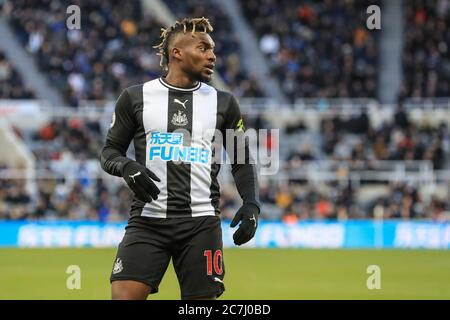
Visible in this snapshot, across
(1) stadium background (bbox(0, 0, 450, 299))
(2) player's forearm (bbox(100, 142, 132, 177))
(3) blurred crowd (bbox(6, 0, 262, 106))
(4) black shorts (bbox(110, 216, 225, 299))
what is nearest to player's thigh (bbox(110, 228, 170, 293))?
(4) black shorts (bbox(110, 216, 225, 299))

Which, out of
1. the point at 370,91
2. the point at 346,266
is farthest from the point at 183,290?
the point at 370,91

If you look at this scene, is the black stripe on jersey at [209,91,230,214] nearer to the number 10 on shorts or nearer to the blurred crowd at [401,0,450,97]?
the number 10 on shorts

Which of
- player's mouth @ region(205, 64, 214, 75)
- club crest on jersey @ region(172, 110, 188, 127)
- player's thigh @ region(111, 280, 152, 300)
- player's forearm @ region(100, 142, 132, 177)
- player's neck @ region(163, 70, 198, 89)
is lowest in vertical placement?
player's thigh @ region(111, 280, 152, 300)

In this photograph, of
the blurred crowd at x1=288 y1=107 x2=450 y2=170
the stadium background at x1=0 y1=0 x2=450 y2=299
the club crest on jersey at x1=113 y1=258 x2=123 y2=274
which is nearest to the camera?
the club crest on jersey at x1=113 y1=258 x2=123 y2=274

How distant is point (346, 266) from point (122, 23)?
15104mm

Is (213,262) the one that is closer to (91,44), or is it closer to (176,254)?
(176,254)

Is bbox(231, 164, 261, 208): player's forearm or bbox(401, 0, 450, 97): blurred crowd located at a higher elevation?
→ bbox(401, 0, 450, 97): blurred crowd

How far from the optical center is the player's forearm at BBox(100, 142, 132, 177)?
20.7 feet

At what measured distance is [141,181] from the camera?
6.14 m

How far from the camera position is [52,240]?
2394 cm

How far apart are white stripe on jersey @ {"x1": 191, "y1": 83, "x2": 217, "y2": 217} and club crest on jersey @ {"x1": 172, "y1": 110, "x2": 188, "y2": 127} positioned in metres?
0.06

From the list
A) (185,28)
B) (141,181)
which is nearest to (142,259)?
(141,181)

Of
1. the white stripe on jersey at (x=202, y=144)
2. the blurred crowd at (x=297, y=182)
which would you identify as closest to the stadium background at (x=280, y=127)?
the blurred crowd at (x=297, y=182)

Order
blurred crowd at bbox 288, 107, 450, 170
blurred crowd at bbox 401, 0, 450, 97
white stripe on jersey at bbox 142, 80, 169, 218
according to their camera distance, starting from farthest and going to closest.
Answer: blurred crowd at bbox 401, 0, 450, 97
blurred crowd at bbox 288, 107, 450, 170
white stripe on jersey at bbox 142, 80, 169, 218
